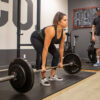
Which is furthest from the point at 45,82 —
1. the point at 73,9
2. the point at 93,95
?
the point at 73,9

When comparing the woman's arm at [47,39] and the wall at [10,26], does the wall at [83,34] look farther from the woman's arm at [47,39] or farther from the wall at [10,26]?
the woman's arm at [47,39]

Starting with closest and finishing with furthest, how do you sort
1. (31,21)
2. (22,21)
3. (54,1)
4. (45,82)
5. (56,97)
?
1. (56,97)
2. (45,82)
3. (22,21)
4. (31,21)
5. (54,1)

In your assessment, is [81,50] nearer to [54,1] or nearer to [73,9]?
[73,9]

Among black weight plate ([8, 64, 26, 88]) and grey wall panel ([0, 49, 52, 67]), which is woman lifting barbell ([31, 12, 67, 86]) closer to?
black weight plate ([8, 64, 26, 88])

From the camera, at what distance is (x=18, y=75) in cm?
168

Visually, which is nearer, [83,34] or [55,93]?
[55,93]

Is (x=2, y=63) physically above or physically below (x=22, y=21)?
below

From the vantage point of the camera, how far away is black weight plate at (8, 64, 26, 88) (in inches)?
64.5

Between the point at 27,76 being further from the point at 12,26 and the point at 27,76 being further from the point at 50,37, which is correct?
the point at 12,26

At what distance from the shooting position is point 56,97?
1602mm

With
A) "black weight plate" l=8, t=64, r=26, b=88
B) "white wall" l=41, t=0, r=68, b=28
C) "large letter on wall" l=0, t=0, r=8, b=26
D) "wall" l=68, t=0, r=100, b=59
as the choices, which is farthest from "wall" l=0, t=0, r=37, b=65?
"wall" l=68, t=0, r=100, b=59

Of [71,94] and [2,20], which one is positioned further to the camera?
[2,20]

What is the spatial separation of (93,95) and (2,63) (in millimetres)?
2128

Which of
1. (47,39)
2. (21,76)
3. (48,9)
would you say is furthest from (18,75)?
(48,9)
